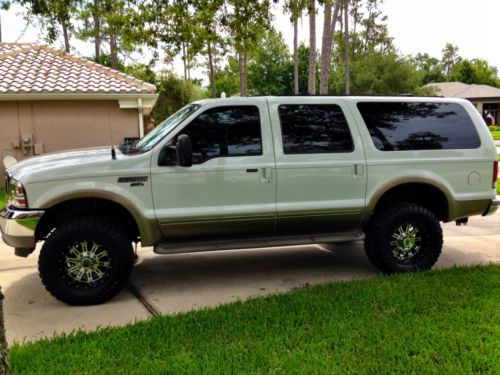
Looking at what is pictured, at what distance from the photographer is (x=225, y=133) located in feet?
16.9

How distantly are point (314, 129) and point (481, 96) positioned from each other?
163ft

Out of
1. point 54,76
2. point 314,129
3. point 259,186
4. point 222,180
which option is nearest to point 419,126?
point 314,129

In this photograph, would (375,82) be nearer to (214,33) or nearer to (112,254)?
(214,33)

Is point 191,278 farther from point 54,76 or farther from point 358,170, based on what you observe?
point 54,76

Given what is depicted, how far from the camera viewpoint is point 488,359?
11.3 ft

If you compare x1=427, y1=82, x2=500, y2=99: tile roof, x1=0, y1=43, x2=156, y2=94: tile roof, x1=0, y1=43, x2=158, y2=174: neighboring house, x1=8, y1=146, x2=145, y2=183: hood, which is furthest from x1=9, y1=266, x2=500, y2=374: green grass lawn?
x1=427, y1=82, x2=500, y2=99: tile roof

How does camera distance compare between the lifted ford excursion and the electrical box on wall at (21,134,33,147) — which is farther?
the electrical box on wall at (21,134,33,147)

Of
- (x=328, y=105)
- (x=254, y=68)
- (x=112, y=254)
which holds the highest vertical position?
(x=254, y=68)

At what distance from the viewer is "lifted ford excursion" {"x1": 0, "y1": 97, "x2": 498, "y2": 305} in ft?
15.5

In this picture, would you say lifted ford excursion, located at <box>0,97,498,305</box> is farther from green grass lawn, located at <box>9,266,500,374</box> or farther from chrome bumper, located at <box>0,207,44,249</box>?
green grass lawn, located at <box>9,266,500,374</box>

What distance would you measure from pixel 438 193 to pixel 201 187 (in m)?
2.88

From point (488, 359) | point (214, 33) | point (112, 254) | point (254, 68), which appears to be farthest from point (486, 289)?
point (254, 68)

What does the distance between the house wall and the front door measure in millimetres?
10632

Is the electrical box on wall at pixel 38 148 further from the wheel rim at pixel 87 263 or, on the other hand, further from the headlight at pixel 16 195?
the wheel rim at pixel 87 263
